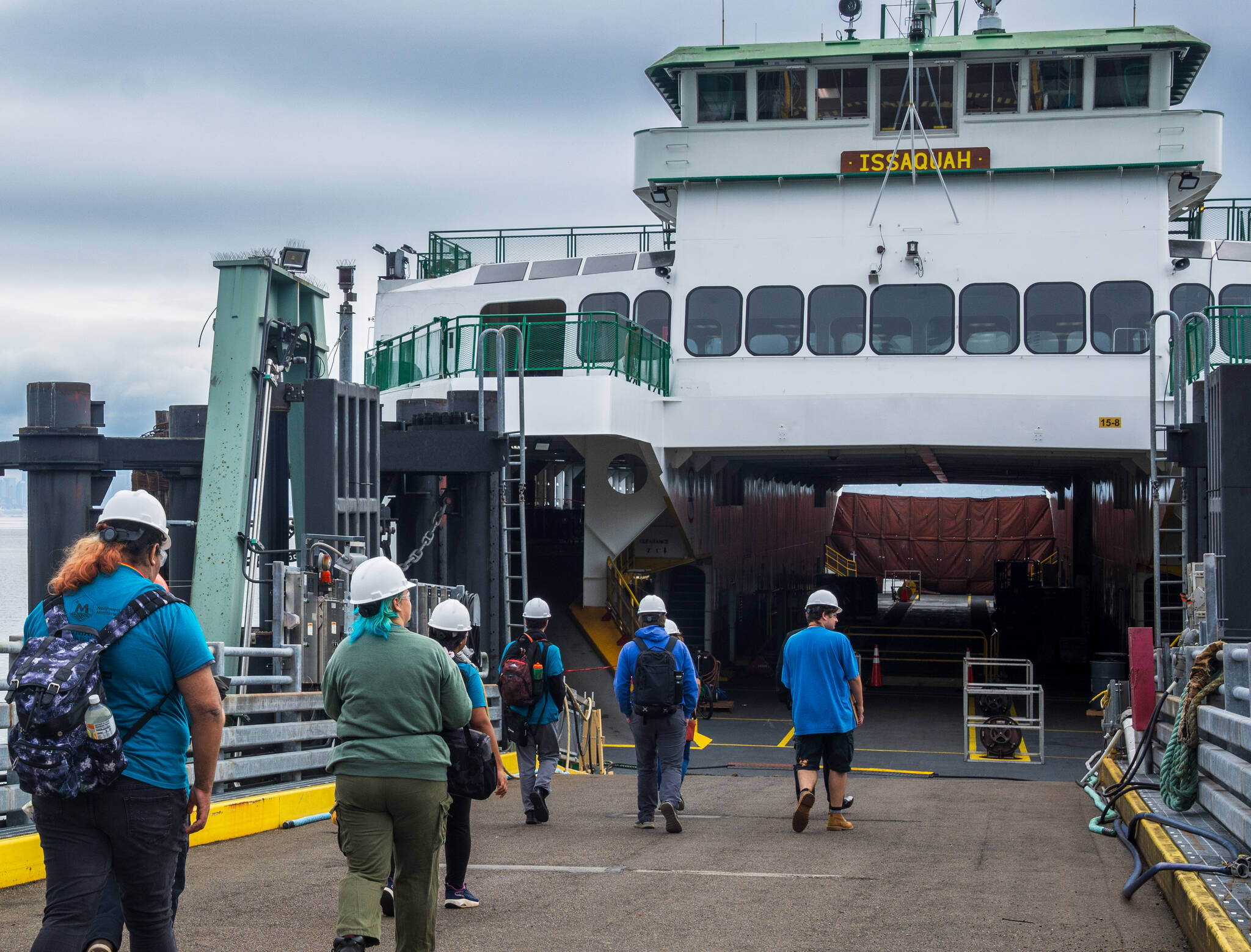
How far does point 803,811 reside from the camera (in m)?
8.51

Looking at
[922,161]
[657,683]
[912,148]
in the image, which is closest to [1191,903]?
[657,683]

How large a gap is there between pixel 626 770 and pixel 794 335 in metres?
7.40

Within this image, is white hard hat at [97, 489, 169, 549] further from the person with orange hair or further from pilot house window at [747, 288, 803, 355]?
pilot house window at [747, 288, 803, 355]

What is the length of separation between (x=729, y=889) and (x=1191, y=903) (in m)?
2.13

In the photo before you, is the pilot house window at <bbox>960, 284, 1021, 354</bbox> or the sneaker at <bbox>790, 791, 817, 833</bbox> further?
the pilot house window at <bbox>960, 284, 1021, 354</bbox>

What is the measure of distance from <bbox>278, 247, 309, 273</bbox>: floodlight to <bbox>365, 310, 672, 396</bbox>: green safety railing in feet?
13.2

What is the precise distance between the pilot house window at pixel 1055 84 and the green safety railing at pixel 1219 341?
3.92m

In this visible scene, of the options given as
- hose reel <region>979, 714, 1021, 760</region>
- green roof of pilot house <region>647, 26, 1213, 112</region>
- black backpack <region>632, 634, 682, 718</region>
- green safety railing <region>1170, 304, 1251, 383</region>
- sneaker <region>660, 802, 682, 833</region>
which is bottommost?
hose reel <region>979, 714, 1021, 760</region>

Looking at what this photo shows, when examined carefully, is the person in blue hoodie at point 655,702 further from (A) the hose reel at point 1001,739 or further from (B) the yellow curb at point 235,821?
(A) the hose reel at point 1001,739

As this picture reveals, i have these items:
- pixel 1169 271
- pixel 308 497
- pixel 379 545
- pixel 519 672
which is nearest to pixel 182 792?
pixel 519 672

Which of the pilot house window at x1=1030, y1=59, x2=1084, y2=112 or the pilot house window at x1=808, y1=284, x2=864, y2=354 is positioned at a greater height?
the pilot house window at x1=1030, y1=59, x2=1084, y2=112

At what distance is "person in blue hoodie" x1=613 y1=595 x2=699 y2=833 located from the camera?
8.77 meters

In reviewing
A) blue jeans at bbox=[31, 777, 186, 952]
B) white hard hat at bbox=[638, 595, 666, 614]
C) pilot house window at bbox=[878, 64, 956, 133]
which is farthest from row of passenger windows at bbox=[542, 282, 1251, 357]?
blue jeans at bbox=[31, 777, 186, 952]

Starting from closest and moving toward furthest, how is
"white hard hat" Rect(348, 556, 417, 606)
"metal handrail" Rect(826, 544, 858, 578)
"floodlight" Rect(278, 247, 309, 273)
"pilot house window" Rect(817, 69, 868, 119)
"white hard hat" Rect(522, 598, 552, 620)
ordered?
"white hard hat" Rect(348, 556, 417, 606)
"white hard hat" Rect(522, 598, 552, 620)
"floodlight" Rect(278, 247, 309, 273)
"pilot house window" Rect(817, 69, 868, 119)
"metal handrail" Rect(826, 544, 858, 578)
